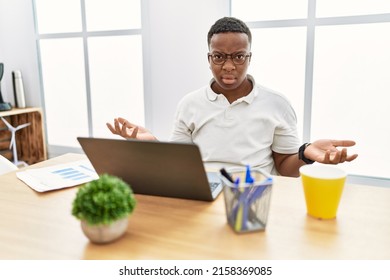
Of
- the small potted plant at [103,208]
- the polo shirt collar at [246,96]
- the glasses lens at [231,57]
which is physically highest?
the glasses lens at [231,57]

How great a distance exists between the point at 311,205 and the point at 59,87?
3.14 meters

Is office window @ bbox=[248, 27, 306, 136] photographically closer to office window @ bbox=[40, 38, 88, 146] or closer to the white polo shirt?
the white polo shirt

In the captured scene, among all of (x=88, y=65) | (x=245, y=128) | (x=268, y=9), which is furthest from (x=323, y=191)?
(x=88, y=65)

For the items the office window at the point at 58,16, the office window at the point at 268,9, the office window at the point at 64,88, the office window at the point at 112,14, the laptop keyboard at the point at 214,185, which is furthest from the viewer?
the office window at the point at 64,88

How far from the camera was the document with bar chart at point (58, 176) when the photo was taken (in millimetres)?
1139

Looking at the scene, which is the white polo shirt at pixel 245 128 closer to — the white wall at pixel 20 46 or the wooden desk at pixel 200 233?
the wooden desk at pixel 200 233

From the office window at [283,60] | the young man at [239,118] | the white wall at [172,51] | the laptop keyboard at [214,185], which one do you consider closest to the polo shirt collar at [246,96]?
the young man at [239,118]

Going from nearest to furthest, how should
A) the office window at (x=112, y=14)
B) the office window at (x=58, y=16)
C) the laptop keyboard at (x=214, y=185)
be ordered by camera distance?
the laptop keyboard at (x=214, y=185)
the office window at (x=112, y=14)
the office window at (x=58, y=16)

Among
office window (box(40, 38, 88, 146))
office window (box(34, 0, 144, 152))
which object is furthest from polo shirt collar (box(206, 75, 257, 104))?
office window (box(40, 38, 88, 146))

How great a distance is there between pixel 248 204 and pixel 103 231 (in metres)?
0.30

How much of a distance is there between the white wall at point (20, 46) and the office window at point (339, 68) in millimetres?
1981

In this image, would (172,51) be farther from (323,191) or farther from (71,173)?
(323,191)

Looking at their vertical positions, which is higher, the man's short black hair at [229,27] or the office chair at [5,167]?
the man's short black hair at [229,27]

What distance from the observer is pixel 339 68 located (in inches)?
95.5
